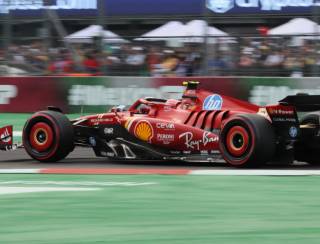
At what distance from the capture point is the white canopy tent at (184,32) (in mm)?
16750

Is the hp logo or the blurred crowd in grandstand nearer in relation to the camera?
the hp logo

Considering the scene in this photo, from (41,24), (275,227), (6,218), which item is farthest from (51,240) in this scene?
(41,24)

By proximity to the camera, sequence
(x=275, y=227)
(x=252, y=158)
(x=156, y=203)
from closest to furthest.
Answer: (x=275, y=227) → (x=156, y=203) → (x=252, y=158)

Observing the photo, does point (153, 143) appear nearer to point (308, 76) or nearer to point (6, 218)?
point (6, 218)

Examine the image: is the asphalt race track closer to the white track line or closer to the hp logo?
the white track line

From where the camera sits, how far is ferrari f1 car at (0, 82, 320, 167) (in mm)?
8789

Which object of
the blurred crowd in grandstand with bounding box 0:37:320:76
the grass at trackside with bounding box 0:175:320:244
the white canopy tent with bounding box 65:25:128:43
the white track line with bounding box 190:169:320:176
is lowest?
the white track line with bounding box 190:169:320:176

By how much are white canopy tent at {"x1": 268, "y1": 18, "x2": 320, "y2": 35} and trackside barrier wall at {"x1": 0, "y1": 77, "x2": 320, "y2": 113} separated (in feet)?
3.12

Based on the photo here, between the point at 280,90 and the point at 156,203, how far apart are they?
10.7m

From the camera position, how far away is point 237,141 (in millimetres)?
8844

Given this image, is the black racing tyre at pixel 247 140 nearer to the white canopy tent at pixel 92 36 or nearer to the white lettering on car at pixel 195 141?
the white lettering on car at pixel 195 141

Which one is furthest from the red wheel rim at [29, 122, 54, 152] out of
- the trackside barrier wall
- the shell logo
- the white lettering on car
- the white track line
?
the trackside barrier wall

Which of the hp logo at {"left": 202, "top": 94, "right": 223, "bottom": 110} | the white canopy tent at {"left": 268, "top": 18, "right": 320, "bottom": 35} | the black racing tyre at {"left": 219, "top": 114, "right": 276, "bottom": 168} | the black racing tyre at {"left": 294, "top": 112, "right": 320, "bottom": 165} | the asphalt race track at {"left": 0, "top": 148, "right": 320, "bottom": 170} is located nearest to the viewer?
the black racing tyre at {"left": 219, "top": 114, "right": 276, "bottom": 168}

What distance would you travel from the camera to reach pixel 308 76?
1612 cm
